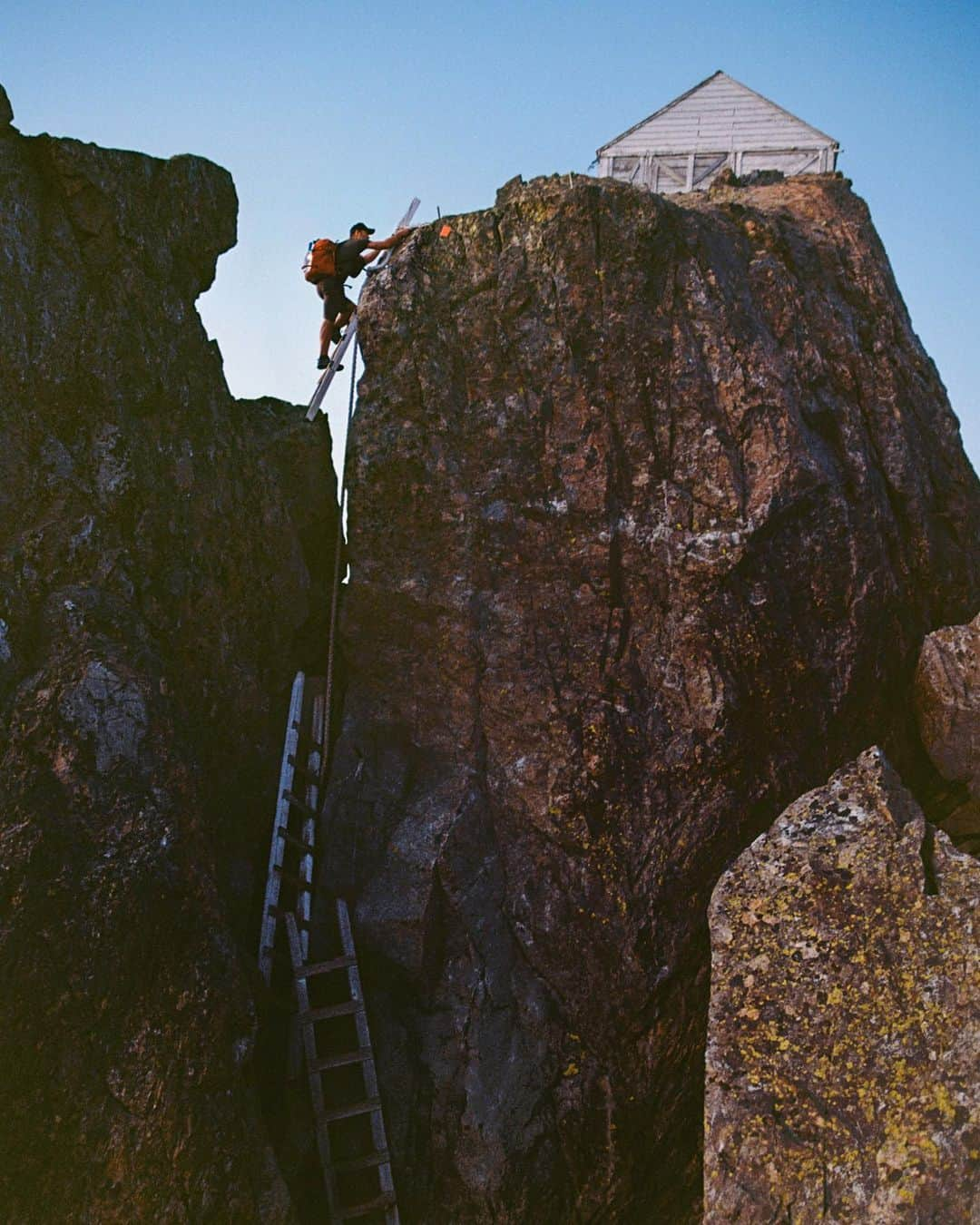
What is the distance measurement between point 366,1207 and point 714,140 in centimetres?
1717

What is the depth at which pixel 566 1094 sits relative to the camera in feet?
34.5

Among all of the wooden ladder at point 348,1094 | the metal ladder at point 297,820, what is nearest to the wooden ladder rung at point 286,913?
the metal ladder at point 297,820

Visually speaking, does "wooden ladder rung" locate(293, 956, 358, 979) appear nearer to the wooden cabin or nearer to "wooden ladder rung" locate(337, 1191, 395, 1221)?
"wooden ladder rung" locate(337, 1191, 395, 1221)

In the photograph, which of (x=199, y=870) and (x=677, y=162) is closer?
(x=199, y=870)

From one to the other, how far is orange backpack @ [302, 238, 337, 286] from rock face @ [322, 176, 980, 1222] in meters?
1.58

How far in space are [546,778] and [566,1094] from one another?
2.75 metres

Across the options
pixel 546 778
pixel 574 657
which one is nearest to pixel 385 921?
pixel 546 778

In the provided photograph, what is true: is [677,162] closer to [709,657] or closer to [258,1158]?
[709,657]

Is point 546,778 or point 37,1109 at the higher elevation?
point 546,778

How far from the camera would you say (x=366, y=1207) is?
10023mm

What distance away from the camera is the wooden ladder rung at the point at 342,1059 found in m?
10.4

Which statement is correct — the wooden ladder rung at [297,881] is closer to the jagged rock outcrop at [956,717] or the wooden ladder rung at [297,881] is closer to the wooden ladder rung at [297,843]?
the wooden ladder rung at [297,843]

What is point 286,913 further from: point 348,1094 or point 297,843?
point 348,1094

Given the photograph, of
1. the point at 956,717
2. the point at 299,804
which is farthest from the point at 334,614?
the point at 956,717
